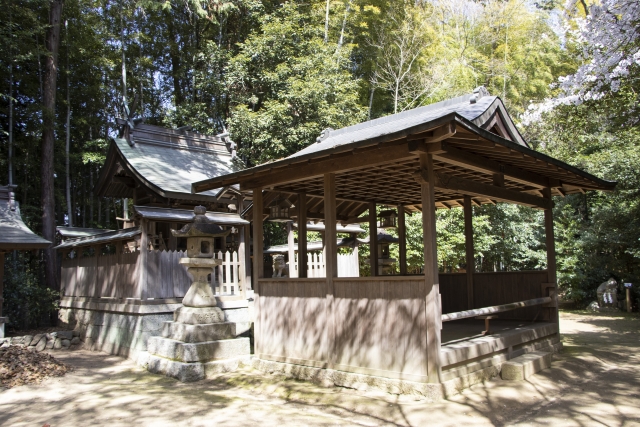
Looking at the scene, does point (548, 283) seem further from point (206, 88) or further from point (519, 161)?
point (206, 88)

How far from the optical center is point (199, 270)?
8.49 m

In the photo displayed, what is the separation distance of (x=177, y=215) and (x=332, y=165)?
15.7ft

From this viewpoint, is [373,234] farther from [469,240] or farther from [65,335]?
[65,335]

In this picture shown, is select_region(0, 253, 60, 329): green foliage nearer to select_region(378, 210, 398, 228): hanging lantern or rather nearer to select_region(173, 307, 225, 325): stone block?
select_region(173, 307, 225, 325): stone block

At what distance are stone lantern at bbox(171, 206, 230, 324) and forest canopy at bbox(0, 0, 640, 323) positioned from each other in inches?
302

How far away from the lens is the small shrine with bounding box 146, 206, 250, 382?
773cm

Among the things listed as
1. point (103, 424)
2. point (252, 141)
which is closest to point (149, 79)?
point (252, 141)

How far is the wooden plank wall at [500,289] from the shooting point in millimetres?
9289

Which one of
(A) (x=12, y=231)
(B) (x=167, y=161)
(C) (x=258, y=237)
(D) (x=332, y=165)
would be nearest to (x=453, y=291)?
(C) (x=258, y=237)

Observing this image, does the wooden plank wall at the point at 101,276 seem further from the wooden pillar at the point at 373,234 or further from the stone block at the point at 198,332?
the wooden pillar at the point at 373,234

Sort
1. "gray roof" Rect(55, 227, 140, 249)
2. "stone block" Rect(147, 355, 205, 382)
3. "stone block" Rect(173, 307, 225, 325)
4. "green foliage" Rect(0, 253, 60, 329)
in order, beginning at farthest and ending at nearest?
"green foliage" Rect(0, 253, 60, 329) → "gray roof" Rect(55, 227, 140, 249) → "stone block" Rect(173, 307, 225, 325) → "stone block" Rect(147, 355, 205, 382)

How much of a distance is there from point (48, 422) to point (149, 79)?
1996 centimetres

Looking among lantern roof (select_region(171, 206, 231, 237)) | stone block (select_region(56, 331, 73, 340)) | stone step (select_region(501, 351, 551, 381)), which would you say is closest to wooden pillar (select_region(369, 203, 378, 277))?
lantern roof (select_region(171, 206, 231, 237))

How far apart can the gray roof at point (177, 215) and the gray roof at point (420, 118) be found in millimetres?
2789
